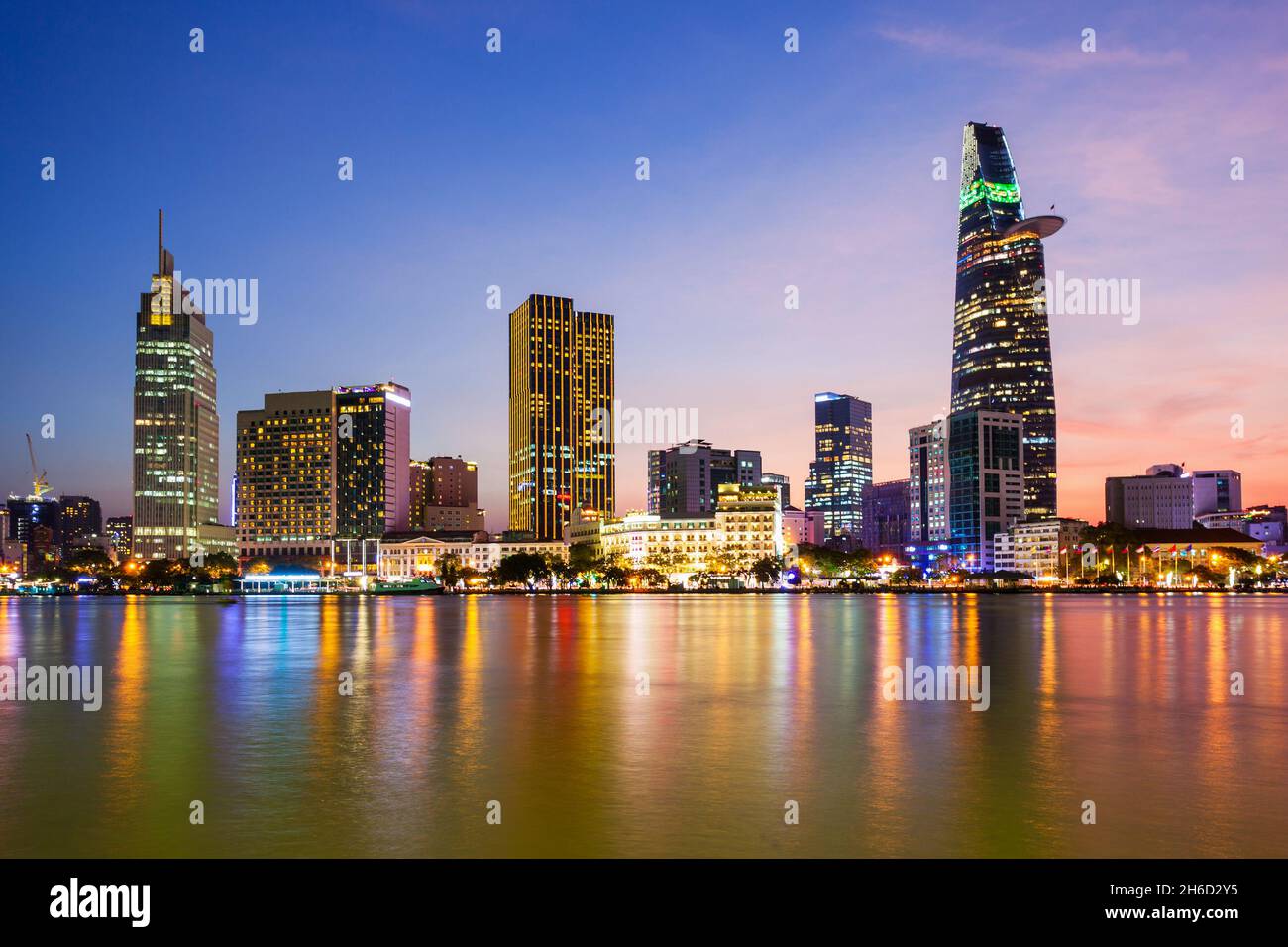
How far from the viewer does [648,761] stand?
26.4 meters

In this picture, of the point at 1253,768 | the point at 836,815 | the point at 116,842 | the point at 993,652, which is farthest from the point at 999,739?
the point at 993,652

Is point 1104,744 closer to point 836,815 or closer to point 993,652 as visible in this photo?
point 836,815

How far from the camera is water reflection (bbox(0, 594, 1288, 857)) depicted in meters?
19.2

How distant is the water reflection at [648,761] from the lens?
1917 centimetres
